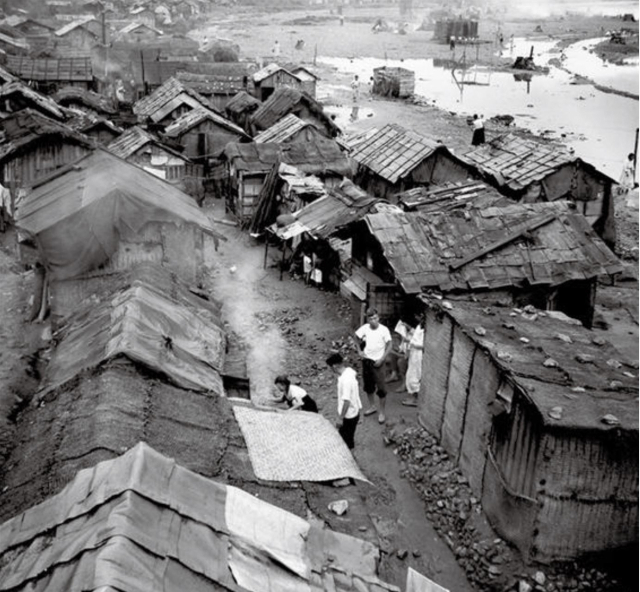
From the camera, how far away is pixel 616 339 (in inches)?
663

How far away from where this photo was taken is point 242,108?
3756cm

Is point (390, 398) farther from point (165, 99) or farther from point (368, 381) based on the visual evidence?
point (165, 99)

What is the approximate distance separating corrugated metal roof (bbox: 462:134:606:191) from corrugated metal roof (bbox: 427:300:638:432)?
405 inches

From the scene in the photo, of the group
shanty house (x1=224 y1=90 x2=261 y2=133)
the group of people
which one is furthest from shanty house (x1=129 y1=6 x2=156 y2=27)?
the group of people

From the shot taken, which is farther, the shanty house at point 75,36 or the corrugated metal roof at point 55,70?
the shanty house at point 75,36

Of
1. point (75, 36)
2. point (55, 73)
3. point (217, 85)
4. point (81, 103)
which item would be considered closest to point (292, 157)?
point (81, 103)

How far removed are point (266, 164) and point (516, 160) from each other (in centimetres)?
781

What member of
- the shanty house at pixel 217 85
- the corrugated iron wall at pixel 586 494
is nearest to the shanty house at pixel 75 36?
the shanty house at pixel 217 85

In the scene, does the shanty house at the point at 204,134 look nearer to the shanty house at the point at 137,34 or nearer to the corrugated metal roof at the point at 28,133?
the corrugated metal roof at the point at 28,133

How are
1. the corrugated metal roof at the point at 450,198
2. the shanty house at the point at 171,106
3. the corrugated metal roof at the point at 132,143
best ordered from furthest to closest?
1. the shanty house at the point at 171,106
2. the corrugated metal roof at the point at 132,143
3. the corrugated metal roof at the point at 450,198

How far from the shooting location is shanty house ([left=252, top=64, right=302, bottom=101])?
4231cm

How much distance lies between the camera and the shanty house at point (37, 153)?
23.5 meters

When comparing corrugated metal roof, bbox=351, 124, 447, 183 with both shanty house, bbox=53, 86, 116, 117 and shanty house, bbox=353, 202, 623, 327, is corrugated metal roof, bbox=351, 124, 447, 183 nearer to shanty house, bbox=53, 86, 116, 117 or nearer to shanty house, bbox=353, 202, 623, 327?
shanty house, bbox=353, 202, 623, 327

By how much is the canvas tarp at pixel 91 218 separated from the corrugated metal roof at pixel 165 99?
18.5 meters
